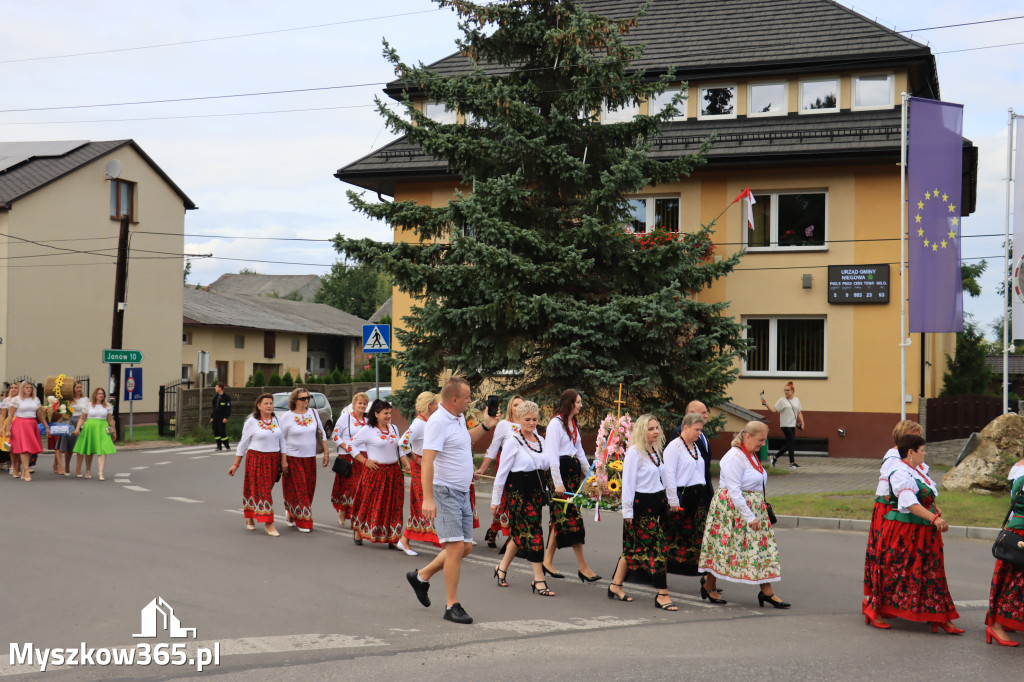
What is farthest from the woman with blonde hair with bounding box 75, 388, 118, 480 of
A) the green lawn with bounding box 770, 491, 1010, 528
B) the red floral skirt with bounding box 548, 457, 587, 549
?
the green lawn with bounding box 770, 491, 1010, 528

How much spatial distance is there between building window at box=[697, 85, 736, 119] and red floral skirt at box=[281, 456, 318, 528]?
16482 mm

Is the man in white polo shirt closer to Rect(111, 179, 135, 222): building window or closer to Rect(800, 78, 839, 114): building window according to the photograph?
Rect(800, 78, 839, 114): building window

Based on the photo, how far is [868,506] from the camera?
1395 cm


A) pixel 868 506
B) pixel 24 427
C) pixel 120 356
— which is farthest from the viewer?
pixel 120 356

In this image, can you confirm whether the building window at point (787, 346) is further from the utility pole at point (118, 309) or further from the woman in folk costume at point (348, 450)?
the utility pole at point (118, 309)

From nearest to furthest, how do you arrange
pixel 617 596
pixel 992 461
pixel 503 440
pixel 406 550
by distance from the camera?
1. pixel 617 596
2. pixel 503 440
3. pixel 406 550
4. pixel 992 461

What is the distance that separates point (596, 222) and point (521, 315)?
2.17m

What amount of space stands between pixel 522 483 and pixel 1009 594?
4.02m

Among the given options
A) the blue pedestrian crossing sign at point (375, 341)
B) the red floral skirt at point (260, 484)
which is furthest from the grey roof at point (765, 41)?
the red floral skirt at point (260, 484)

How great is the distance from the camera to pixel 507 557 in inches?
352

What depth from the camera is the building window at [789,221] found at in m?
23.3

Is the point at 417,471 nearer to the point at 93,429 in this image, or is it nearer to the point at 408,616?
the point at 408,616

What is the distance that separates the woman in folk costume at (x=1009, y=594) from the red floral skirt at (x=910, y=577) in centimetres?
33

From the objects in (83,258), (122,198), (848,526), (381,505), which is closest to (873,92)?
(848,526)
